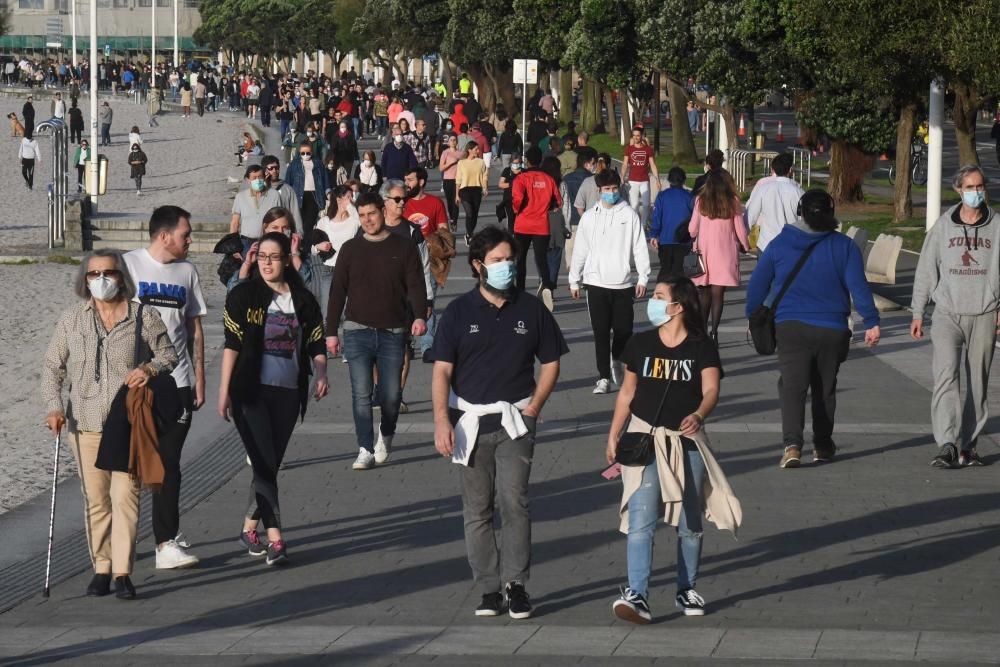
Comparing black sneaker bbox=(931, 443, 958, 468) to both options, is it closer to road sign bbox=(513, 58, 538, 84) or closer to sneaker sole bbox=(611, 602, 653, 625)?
sneaker sole bbox=(611, 602, 653, 625)

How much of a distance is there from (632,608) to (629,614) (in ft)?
0.10

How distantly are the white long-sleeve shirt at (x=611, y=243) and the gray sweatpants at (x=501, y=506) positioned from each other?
5536 millimetres

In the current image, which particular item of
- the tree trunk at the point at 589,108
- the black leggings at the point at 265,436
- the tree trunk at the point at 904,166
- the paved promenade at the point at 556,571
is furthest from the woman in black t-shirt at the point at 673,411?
the tree trunk at the point at 589,108

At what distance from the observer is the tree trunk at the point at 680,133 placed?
139 feet

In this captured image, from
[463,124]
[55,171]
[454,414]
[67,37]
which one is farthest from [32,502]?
[67,37]

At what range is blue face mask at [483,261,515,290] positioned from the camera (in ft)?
23.6

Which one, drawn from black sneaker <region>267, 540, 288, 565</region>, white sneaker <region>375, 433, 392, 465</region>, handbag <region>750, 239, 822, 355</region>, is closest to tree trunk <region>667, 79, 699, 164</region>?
handbag <region>750, 239, 822, 355</region>

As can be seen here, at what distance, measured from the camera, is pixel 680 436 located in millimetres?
7164

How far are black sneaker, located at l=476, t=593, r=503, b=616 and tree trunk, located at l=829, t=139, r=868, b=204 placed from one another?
2449 centimetres

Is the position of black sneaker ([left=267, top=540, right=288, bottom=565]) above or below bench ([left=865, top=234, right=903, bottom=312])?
below

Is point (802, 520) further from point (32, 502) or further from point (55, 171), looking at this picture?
point (55, 171)

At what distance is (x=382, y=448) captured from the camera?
10672 millimetres

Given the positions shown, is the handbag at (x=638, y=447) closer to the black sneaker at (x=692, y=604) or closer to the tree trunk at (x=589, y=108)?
the black sneaker at (x=692, y=604)

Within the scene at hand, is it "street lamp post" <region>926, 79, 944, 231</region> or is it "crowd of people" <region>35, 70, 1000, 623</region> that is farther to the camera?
"street lamp post" <region>926, 79, 944, 231</region>
